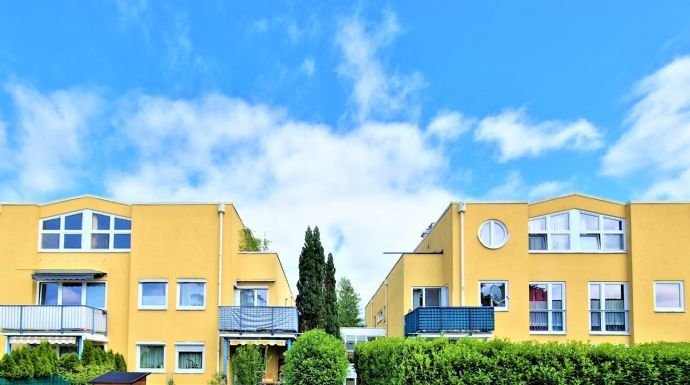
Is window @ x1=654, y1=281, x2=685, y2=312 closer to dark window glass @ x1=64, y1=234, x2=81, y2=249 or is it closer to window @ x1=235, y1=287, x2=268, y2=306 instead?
window @ x1=235, y1=287, x2=268, y2=306

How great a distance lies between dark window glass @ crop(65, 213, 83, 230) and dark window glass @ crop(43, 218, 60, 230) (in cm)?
35

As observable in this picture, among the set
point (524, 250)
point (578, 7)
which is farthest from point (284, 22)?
point (524, 250)

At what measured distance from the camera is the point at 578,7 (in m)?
21.5

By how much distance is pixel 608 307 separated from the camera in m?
26.3

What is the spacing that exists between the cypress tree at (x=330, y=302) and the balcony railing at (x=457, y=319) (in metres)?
6.84

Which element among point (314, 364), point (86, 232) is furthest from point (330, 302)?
point (86, 232)

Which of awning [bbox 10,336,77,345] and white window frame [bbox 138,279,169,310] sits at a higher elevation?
white window frame [bbox 138,279,169,310]

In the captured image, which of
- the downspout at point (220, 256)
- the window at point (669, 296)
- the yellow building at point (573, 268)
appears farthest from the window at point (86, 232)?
the window at point (669, 296)

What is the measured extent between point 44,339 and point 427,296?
48.8 feet

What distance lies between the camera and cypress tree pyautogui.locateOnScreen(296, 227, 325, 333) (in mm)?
30688

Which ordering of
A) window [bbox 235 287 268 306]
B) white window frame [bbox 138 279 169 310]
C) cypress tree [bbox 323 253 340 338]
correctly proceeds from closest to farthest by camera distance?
1. white window frame [bbox 138 279 169 310]
2. window [bbox 235 287 268 306]
3. cypress tree [bbox 323 253 340 338]

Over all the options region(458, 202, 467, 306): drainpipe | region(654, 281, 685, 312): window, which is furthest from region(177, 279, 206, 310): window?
region(654, 281, 685, 312): window

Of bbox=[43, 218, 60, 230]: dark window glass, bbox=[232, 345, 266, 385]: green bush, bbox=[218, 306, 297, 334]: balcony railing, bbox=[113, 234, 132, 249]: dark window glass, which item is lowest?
bbox=[232, 345, 266, 385]: green bush

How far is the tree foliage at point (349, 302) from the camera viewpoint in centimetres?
7544
